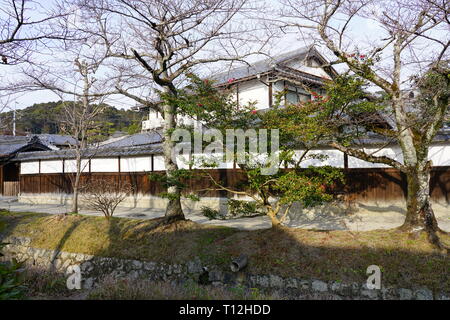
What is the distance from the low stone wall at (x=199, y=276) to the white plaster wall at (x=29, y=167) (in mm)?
10285

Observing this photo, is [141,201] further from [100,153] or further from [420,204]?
[420,204]

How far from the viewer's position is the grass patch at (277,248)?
241 inches

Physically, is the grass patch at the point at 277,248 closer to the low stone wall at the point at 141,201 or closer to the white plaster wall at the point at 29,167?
the low stone wall at the point at 141,201

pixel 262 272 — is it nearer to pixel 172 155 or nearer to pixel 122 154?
pixel 172 155

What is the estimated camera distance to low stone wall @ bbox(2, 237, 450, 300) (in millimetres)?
5922

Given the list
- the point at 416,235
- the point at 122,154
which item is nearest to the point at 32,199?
the point at 122,154

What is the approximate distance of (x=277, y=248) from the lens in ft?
23.5

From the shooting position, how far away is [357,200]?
11.4m

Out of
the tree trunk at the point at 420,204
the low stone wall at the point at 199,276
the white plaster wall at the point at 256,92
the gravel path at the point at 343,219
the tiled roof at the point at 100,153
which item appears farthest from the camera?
the white plaster wall at the point at 256,92

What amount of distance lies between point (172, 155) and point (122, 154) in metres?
7.56

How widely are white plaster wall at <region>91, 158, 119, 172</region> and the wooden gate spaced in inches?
324

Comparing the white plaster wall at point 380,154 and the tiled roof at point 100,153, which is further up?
the tiled roof at point 100,153

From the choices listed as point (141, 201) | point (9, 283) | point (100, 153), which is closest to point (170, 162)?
point (9, 283)

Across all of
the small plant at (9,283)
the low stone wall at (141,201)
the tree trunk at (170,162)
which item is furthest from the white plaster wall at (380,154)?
the small plant at (9,283)
